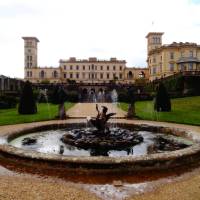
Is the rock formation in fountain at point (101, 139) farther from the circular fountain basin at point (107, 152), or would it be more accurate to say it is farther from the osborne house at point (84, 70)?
the osborne house at point (84, 70)

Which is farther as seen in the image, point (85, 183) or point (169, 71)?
point (169, 71)

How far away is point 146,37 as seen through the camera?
10412 centimetres

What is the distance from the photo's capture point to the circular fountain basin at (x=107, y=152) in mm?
7824

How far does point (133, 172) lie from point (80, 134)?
443cm

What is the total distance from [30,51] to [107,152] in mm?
99401

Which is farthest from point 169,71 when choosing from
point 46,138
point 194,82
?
point 46,138

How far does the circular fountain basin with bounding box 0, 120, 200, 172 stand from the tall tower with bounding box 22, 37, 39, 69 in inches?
A: 3669

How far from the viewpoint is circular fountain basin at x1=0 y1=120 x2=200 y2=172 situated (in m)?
7.82

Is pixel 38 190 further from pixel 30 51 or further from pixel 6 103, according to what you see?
pixel 30 51

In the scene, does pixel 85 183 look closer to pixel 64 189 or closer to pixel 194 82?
pixel 64 189

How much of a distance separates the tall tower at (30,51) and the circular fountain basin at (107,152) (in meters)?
93.2

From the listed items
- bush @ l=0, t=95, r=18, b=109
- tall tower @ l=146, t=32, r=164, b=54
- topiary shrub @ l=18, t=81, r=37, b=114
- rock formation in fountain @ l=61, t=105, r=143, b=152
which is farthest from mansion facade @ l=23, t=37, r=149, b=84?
rock formation in fountain @ l=61, t=105, r=143, b=152

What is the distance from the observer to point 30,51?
10512 cm

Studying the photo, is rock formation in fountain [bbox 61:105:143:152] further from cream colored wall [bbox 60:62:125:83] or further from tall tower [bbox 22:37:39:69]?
tall tower [bbox 22:37:39:69]
